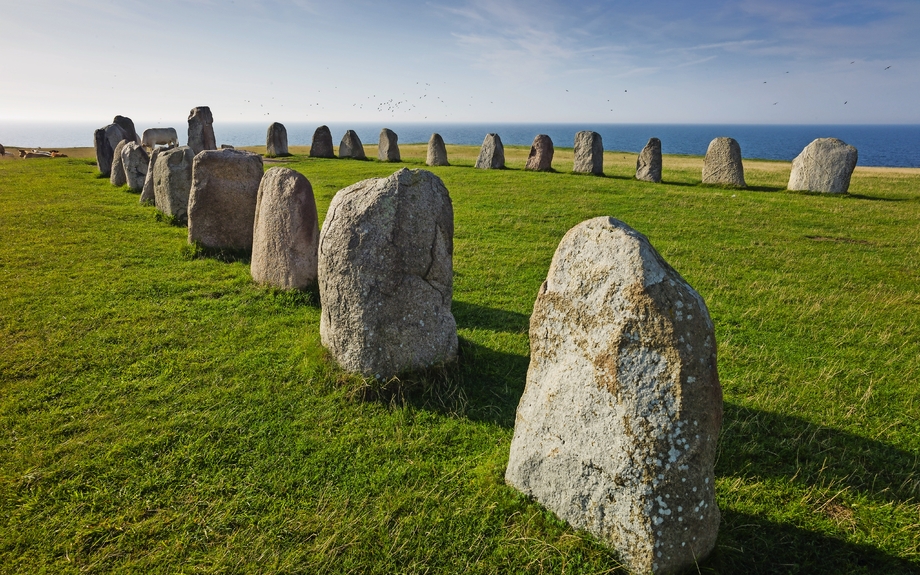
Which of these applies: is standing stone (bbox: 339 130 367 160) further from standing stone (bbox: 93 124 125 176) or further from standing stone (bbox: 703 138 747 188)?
standing stone (bbox: 703 138 747 188)

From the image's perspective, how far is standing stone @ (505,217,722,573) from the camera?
3400mm

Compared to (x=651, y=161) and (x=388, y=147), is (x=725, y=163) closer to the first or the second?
(x=651, y=161)

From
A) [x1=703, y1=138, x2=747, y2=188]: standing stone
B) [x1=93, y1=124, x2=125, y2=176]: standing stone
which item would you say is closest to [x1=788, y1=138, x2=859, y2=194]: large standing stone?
[x1=703, y1=138, x2=747, y2=188]: standing stone

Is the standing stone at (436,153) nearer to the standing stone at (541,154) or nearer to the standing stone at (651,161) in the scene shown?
the standing stone at (541,154)

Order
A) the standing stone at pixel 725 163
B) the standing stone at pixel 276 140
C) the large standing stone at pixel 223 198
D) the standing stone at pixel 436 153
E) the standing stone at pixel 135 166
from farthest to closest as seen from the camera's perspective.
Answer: the standing stone at pixel 276 140
the standing stone at pixel 436 153
the standing stone at pixel 725 163
the standing stone at pixel 135 166
the large standing stone at pixel 223 198

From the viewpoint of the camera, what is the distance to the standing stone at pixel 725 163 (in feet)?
72.3

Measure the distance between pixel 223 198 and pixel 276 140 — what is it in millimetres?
Answer: 23345

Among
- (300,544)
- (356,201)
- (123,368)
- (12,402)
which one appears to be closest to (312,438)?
(300,544)

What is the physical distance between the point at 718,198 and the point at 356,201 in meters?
17.0

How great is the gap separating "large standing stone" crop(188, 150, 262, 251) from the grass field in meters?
0.75

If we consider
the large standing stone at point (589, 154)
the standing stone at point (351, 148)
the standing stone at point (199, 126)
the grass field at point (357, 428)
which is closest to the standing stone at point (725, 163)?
the large standing stone at point (589, 154)

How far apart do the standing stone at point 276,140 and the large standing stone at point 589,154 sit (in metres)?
18.2

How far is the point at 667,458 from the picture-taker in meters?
3.46

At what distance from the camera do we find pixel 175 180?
14.4 m
